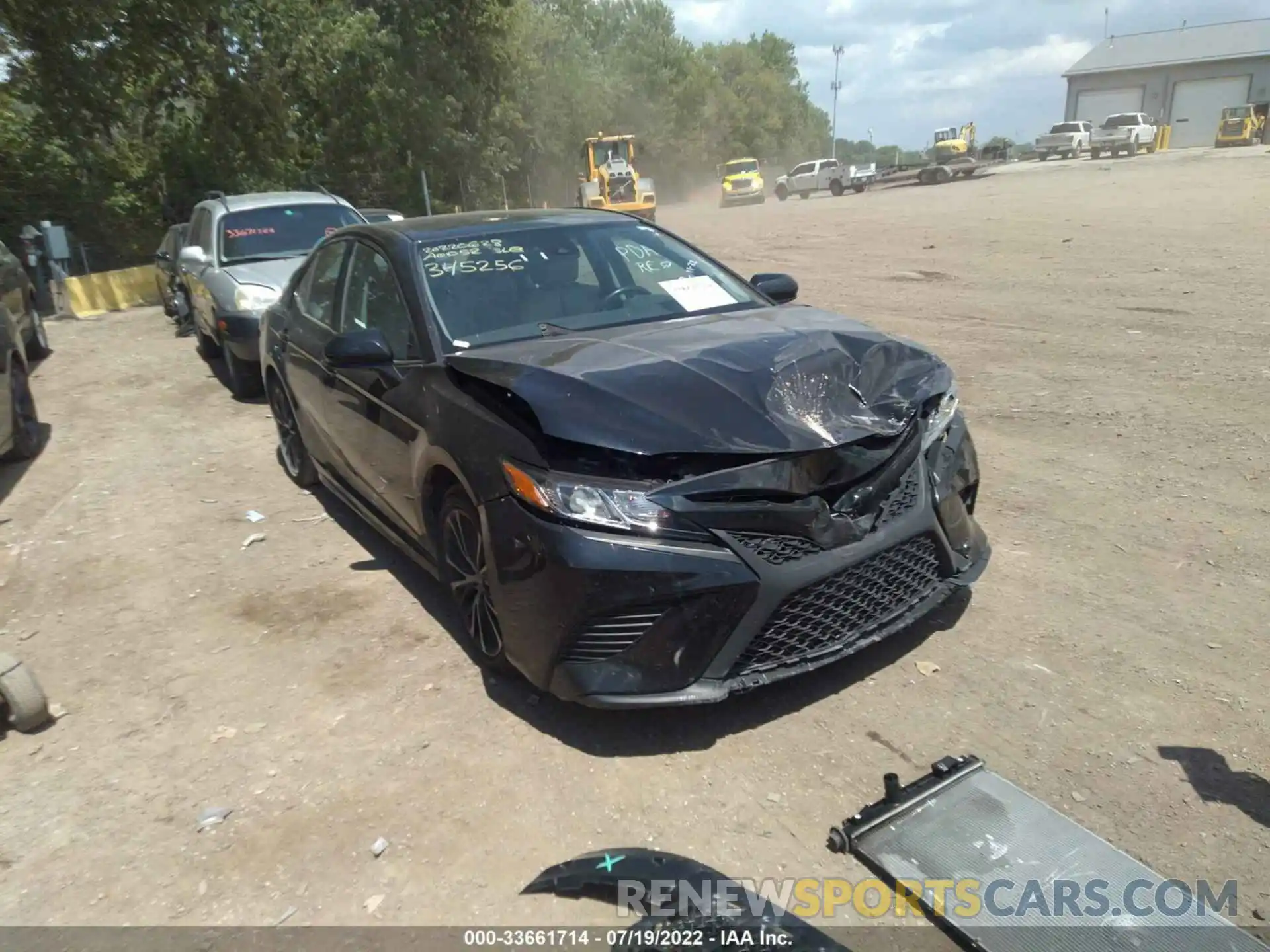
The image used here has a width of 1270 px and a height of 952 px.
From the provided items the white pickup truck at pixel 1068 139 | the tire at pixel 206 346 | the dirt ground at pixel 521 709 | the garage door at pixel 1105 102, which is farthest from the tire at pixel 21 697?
the garage door at pixel 1105 102

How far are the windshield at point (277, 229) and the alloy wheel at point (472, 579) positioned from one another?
6.34 metres

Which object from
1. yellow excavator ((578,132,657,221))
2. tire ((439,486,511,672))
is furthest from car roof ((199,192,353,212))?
yellow excavator ((578,132,657,221))

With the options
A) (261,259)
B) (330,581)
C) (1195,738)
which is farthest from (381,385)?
(261,259)

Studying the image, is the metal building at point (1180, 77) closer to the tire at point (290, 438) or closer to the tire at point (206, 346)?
the tire at point (206, 346)

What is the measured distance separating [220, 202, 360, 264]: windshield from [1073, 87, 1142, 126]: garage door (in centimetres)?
6945

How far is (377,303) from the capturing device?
14.7 ft

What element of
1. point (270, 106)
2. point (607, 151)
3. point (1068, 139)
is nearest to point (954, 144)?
point (1068, 139)

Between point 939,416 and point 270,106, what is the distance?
21829 millimetres

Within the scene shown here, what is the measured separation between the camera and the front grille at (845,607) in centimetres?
307

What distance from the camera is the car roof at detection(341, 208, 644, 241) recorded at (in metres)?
4.52

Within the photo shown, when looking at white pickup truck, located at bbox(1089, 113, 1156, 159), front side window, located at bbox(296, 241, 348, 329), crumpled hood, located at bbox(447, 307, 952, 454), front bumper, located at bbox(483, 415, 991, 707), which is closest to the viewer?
front bumper, located at bbox(483, 415, 991, 707)

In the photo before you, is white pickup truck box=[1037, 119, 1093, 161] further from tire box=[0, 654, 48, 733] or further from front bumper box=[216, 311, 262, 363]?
tire box=[0, 654, 48, 733]

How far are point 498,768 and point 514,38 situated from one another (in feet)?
113

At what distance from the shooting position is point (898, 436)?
3.29 m
